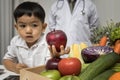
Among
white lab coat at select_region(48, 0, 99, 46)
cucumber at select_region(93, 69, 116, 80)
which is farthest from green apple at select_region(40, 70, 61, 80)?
white lab coat at select_region(48, 0, 99, 46)

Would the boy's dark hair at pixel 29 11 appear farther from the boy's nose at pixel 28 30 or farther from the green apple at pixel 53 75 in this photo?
the green apple at pixel 53 75

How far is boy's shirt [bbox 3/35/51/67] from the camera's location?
4.87 ft

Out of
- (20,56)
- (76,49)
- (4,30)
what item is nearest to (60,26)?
(4,30)

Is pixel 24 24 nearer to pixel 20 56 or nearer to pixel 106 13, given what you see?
pixel 20 56

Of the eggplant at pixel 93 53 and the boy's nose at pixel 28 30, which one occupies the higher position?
the boy's nose at pixel 28 30

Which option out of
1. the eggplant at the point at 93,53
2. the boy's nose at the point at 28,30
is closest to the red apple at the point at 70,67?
the eggplant at the point at 93,53

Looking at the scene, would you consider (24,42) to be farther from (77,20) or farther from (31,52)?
(77,20)

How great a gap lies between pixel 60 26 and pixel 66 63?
79.6 inches

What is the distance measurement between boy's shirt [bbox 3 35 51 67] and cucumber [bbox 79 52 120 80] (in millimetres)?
667

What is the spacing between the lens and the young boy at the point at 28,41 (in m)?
1.31

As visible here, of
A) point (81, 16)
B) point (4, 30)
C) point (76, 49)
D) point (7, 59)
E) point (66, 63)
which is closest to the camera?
point (66, 63)

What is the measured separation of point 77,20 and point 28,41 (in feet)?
4.63

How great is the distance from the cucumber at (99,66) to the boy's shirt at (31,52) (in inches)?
26.2

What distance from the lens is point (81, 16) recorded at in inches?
107
